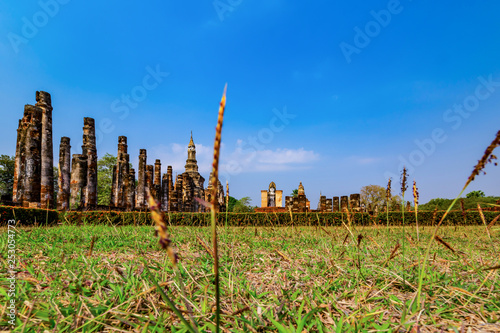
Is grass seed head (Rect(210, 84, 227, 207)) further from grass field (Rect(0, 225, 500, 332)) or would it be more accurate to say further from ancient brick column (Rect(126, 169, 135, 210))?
ancient brick column (Rect(126, 169, 135, 210))

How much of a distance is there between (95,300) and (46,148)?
64.3ft

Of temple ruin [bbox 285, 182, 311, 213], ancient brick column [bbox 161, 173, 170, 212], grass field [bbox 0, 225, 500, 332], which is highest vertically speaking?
ancient brick column [bbox 161, 173, 170, 212]

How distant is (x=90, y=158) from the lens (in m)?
23.8

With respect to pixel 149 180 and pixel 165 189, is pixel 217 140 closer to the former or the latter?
pixel 149 180

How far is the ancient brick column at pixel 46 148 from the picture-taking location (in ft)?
57.4

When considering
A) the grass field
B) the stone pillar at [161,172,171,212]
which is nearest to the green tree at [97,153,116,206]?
the stone pillar at [161,172,171,212]

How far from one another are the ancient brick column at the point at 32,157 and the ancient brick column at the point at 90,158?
6.66 meters

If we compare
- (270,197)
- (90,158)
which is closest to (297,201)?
(270,197)

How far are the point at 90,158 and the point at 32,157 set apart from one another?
765 centimetres

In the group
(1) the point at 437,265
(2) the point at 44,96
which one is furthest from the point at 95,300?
(2) the point at 44,96

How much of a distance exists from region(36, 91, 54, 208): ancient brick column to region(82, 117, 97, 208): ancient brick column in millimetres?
4792

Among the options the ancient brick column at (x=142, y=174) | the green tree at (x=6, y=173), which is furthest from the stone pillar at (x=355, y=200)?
the green tree at (x=6, y=173)

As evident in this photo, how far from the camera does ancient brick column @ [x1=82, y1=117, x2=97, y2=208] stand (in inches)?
902

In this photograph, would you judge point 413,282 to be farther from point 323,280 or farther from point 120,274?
point 120,274
